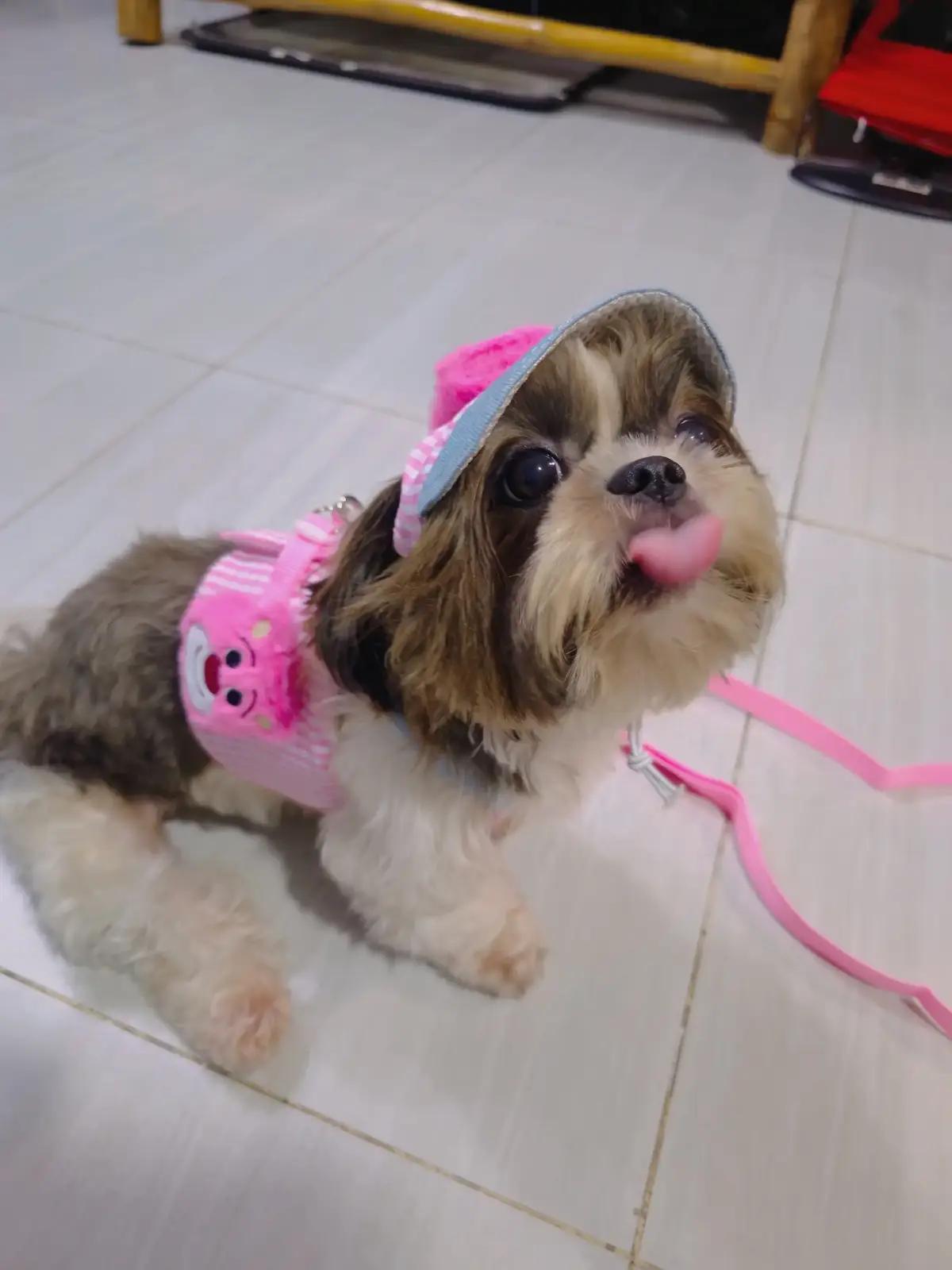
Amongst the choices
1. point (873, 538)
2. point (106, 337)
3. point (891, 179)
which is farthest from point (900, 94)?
point (106, 337)

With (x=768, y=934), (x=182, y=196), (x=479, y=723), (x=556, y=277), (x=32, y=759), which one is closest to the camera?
(x=479, y=723)

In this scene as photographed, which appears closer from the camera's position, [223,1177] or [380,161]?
[223,1177]

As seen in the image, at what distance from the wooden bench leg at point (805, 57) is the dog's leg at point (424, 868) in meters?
2.56

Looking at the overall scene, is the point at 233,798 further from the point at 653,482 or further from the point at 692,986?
the point at 653,482

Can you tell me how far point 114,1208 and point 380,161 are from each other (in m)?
2.46

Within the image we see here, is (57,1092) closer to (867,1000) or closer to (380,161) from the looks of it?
(867,1000)

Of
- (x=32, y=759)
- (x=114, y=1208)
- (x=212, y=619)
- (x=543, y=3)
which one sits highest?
(x=543, y=3)

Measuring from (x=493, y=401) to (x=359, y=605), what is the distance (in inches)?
6.4

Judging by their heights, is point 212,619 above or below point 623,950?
above

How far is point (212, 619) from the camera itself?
806 millimetres

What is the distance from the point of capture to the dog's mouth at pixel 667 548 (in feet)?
1.91

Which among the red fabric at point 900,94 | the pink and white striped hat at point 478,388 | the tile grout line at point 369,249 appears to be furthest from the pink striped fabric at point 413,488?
the red fabric at point 900,94

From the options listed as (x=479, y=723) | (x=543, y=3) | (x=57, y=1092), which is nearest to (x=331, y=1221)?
(x=57, y=1092)

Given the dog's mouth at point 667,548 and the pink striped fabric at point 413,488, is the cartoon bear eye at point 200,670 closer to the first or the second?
the pink striped fabric at point 413,488
